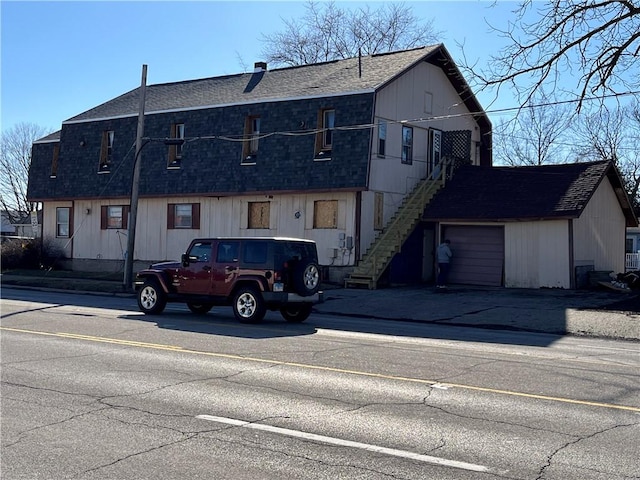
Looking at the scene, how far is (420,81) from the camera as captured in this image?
3091cm

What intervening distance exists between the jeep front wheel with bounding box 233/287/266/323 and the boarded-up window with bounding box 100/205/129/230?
766 inches

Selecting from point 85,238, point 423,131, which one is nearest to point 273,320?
point 423,131

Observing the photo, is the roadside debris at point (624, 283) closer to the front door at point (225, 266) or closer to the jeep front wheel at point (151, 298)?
the front door at point (225, 266)

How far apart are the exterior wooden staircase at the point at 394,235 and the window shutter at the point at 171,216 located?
9.93m

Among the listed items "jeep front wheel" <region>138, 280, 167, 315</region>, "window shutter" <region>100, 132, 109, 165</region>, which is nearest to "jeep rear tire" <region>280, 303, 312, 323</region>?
"jeep front wheel" <region>138, 280, 167, 315</region>

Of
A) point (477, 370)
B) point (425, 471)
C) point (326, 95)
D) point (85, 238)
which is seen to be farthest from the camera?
point (85, 238)

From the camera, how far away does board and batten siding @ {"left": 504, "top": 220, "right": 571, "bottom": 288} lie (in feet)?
82.8

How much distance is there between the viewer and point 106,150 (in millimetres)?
36125

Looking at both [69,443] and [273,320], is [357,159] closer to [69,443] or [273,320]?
[273,320]

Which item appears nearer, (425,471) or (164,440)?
(425,471)

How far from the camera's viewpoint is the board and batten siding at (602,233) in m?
26.1

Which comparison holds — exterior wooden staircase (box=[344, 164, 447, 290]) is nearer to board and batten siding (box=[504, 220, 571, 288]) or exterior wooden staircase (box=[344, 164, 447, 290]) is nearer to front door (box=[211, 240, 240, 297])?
board and batten siding (box=[504, 220, 571, 288])

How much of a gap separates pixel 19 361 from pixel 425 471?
7.17 m

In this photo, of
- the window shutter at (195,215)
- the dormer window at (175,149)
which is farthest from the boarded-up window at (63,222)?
the window shutter at (195,215)
